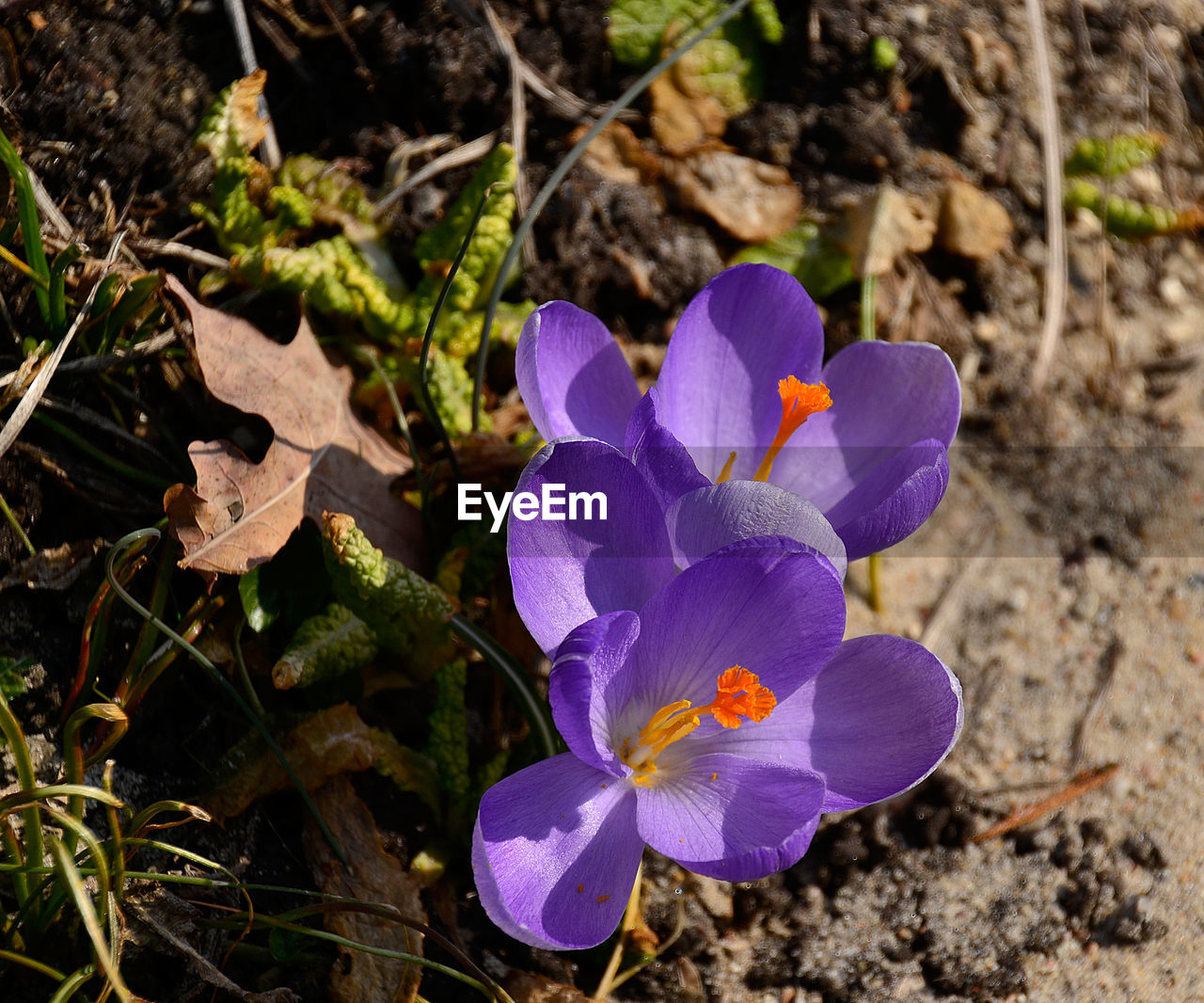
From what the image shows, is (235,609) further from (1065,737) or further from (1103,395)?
(1103,395)

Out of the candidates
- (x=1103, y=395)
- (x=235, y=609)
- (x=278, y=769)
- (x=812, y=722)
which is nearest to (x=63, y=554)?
(x=235, y=609)

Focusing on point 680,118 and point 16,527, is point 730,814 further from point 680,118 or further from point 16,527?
point 680,118

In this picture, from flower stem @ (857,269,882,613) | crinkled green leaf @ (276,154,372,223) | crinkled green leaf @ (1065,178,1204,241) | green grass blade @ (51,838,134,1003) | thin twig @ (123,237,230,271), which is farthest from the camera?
crinkled green leaf @ (1065,178,1204,241)

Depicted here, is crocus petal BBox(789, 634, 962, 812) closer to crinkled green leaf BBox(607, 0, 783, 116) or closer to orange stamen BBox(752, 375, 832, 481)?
orange stamen BBox(752, 375, 832, 481)

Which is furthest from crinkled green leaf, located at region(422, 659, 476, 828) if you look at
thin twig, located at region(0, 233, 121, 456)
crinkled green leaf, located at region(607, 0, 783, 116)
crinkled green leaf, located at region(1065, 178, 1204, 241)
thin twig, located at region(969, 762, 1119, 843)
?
crinkled green leaf, located at region(1065, 178, 1204, 241)

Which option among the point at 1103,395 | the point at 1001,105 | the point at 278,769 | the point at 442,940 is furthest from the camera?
the point at 1001,105

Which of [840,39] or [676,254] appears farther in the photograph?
[840,39]
